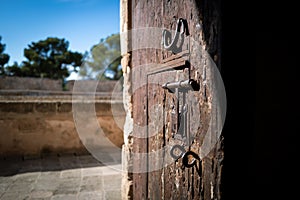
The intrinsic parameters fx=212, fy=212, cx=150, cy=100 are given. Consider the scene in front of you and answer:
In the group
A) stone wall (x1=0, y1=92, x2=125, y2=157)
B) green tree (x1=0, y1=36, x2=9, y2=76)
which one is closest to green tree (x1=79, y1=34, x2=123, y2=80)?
green tree (x1=0, y1=36, x2=9, y2=76)

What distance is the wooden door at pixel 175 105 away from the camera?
69 cm

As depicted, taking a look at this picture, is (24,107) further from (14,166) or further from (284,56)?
(284,56)

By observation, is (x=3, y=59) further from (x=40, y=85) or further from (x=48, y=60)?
(x=40, y=85)

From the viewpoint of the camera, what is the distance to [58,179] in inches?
87.9

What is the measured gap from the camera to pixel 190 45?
0.78m

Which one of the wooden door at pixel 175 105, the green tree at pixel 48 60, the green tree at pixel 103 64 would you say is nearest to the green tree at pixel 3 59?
the green tree at pixel 48 60

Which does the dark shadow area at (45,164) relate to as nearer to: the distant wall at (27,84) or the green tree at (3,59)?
the distant wall at (27,84)

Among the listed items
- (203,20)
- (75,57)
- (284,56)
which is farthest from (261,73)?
(75,57)

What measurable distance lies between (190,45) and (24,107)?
9.92 ft

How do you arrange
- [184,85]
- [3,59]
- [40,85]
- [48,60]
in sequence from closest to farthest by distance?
[184,85] → [40,85] → [3,59] → [48,60]

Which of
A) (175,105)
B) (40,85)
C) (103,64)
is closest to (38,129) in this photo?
(175,105)

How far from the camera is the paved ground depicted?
1873 mm

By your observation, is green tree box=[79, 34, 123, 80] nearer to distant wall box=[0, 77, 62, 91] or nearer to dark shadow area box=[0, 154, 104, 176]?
distant wall box=[0, 77, 62, 91]

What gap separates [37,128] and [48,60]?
74.8 feet
